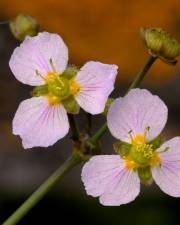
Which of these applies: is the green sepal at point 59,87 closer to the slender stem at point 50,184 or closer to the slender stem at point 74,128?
the slender stem at point 74,128

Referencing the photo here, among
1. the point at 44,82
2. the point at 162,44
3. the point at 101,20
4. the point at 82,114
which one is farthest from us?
the point at 101,20

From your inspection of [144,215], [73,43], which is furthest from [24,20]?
[73,43]

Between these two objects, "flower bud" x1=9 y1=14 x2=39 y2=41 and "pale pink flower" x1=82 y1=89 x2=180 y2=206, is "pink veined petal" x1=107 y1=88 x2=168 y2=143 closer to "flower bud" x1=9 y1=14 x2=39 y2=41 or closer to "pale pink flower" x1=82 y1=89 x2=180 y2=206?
"pale pink flower" x1=82 y1=89 x2=180 y2=206

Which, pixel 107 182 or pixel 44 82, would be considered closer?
→ pixel 107 182

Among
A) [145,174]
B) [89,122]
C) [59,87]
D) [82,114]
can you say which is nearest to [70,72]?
[59,87]

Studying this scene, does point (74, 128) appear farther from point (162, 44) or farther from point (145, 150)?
point (162, 44)

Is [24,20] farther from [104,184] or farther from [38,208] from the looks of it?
[38,208]

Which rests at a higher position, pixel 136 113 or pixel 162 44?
pixel 162 44
